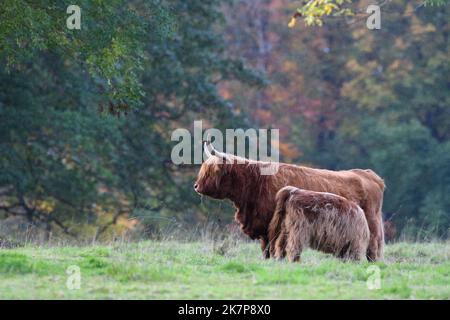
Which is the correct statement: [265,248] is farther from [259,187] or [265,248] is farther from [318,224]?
[318,224]

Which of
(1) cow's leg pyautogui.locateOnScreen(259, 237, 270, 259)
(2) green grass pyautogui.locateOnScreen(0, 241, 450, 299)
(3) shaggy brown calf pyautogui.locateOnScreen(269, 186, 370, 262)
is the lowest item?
(2) green grass pyautogui.locateOnScreen(0, 241, 450, 299)

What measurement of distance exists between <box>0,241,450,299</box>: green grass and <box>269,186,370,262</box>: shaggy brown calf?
0.20 meters

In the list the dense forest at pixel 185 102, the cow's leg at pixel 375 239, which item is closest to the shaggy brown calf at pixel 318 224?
the cow's leg at pixel 375 239

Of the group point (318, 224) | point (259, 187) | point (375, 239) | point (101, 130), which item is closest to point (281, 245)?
point (318, 224)

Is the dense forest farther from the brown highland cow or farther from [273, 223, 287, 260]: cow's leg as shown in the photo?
[273, 223, 287, 260]: cow's leg

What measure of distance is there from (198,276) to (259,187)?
103 inches

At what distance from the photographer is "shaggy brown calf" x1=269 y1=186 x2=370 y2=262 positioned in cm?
1091

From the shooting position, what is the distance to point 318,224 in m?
10.9

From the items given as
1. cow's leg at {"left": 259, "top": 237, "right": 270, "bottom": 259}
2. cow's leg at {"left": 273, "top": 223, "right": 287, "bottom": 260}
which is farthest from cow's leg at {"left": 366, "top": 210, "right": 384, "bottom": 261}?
cow's leg at {"left": 273, "top": 223, "right": 287, "bottom": 260}

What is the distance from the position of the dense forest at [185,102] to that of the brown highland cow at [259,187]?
1987 millimetres

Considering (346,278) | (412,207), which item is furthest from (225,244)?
(412,207)
